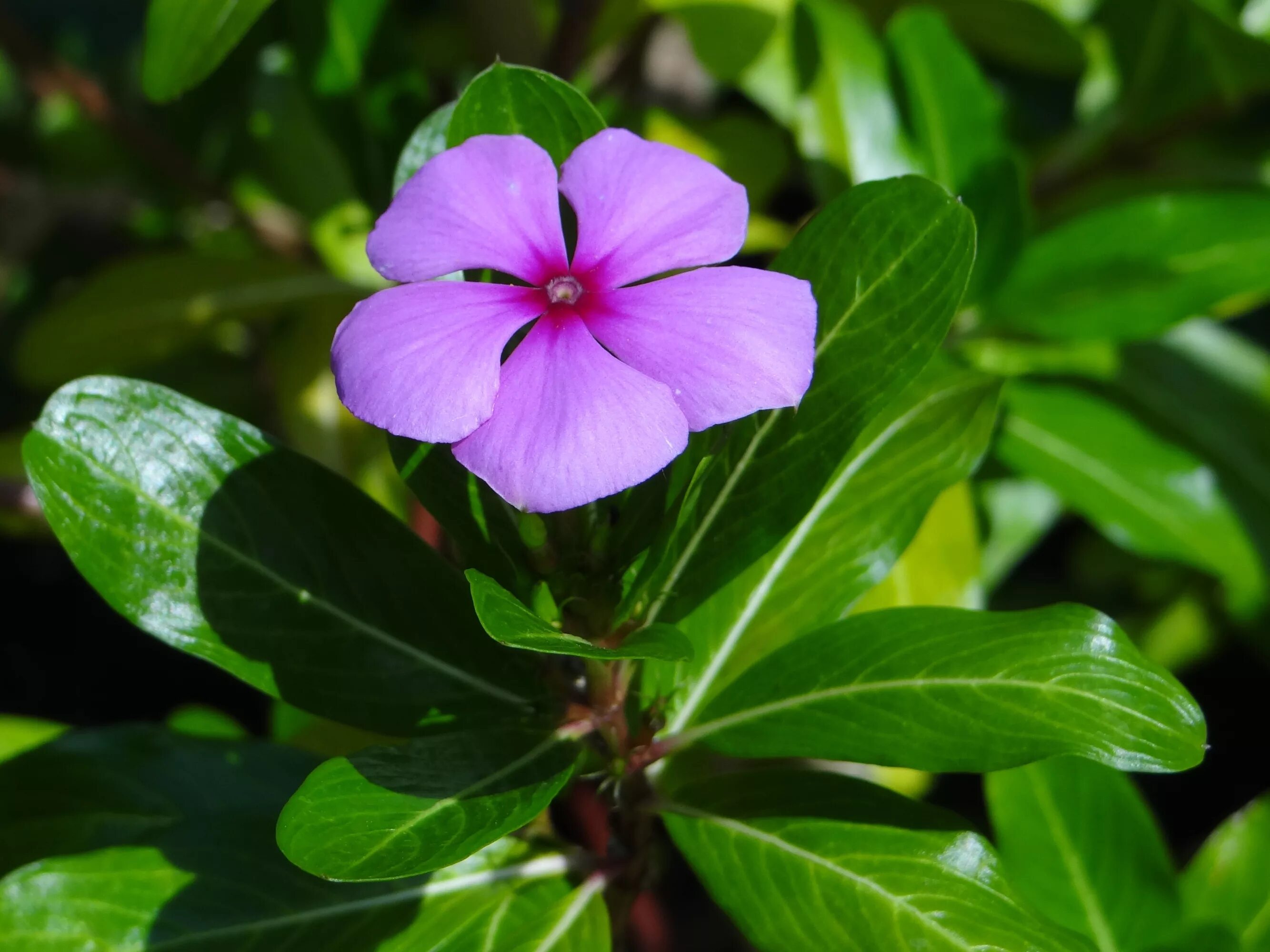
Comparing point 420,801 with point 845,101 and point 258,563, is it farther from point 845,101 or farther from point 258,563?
point 845,101

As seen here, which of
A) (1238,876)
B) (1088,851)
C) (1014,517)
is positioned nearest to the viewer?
(1088,851)

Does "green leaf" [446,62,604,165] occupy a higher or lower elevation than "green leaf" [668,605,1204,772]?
higher

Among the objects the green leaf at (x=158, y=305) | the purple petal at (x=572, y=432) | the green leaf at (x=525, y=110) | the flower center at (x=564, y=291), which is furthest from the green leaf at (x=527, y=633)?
the green leaf at (x=158, y=305)

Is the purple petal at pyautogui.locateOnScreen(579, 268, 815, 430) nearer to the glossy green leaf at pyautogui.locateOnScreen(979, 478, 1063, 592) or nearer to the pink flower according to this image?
the pink flower

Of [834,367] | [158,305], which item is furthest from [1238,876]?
[158,305]

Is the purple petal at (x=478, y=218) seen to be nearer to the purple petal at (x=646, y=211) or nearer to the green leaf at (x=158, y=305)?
the purple petal at (x=646, y=211)

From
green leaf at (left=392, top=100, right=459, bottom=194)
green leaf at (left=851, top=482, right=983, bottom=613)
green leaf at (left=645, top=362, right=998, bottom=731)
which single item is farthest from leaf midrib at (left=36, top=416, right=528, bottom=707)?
green leaf at (left=851, top=482, right=983, bottom=613)

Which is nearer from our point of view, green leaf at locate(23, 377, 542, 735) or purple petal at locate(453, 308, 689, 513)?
purple petal at locate(453, 308, 689, 513)
